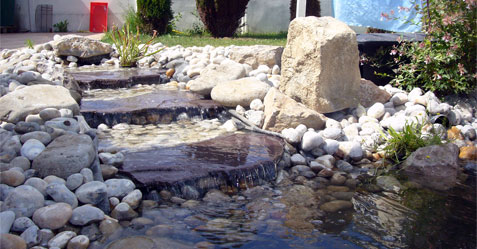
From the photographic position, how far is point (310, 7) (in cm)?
1193

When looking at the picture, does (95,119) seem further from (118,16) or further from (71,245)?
(118,16)

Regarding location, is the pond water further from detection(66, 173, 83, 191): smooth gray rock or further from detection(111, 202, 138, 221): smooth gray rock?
detection(66, 173, 83, 191): smooth gray rock

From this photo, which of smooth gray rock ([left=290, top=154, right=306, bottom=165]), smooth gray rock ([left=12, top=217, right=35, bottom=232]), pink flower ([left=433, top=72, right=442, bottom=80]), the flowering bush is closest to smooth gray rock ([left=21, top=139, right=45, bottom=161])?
smooth gray rock ([left=12, top=217, right=35, bottom=232])

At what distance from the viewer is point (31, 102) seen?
404 centimetres

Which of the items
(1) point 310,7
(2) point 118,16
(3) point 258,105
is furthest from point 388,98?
(2) point 118,16

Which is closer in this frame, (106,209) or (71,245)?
(71,245)

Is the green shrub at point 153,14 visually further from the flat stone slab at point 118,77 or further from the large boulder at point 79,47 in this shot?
the flat stone slab at point 118,77

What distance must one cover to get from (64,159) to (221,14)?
8108 mm

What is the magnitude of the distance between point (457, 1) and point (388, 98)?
1354 millimetres

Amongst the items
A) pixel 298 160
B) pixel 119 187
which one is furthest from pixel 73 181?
pixel 298 160

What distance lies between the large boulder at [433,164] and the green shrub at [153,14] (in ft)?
25.8

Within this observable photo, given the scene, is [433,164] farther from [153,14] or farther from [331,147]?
[153,14]

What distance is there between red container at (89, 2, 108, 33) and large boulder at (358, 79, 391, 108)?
10367 mm

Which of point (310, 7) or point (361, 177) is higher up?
point (310, 7)
